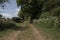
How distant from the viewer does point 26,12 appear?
60.8m

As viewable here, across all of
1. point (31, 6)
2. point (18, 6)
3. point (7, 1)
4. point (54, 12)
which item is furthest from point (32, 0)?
point (7, 1)

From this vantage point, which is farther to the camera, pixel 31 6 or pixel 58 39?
pixel 31 6

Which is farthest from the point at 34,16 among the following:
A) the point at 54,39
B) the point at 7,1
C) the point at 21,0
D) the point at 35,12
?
the point at 54,39

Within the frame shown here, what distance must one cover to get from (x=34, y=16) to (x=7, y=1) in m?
29.9

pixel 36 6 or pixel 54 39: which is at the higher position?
pixel 54 39

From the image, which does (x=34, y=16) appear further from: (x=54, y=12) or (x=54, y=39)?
(x=54, y=39)

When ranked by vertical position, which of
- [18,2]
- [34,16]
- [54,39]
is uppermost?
[54,39]

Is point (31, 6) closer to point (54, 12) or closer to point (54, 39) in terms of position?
point (54, 12)

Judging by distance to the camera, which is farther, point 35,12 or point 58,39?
point 35,12

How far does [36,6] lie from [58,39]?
44593 mm

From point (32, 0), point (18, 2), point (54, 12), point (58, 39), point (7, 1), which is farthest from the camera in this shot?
point (18, 2)

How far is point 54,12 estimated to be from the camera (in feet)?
119

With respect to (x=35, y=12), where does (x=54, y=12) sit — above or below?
above

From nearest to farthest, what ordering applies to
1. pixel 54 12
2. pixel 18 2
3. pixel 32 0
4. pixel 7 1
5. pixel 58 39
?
pixel 58 39 → pixel 7 1 → pixel 54 12 → pixel 32 0 → pixel 18 2
